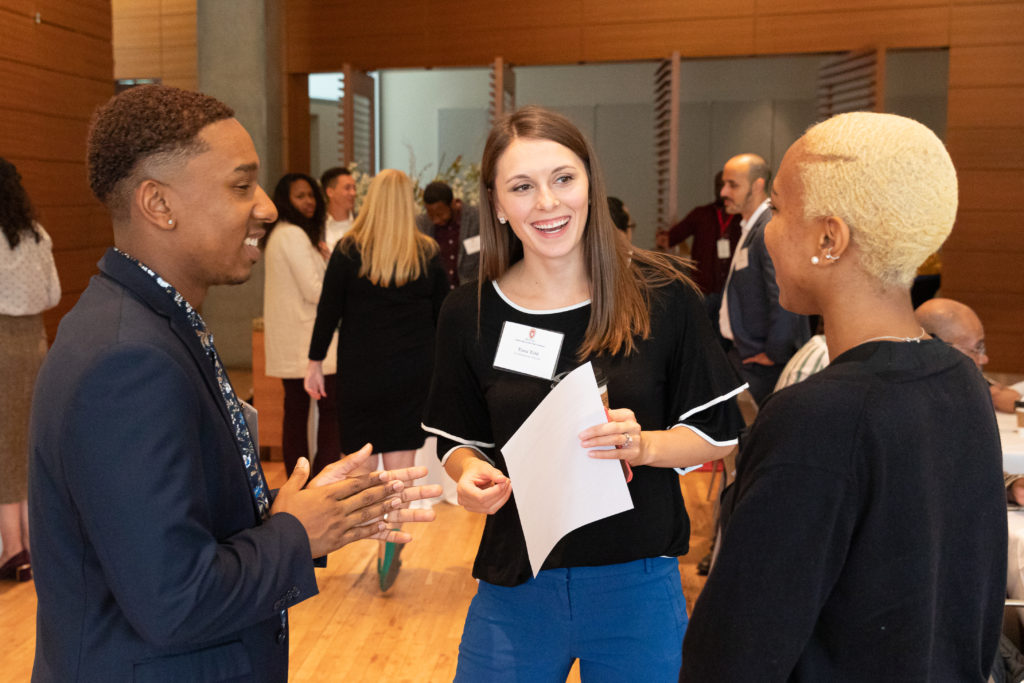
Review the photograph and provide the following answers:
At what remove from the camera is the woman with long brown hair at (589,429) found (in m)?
1.61

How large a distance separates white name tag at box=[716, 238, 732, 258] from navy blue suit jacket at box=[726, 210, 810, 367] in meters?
1.57

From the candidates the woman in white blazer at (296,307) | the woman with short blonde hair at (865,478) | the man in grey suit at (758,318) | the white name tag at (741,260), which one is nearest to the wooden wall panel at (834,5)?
the man in grey suit at (758,318)

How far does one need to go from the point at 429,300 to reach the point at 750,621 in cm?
343

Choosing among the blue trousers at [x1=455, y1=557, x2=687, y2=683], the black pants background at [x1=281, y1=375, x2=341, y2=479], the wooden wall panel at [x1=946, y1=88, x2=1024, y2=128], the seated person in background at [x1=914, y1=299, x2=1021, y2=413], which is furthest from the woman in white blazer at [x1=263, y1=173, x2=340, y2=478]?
the wooden wall panel at [x1=946, y1=88, x2=1024, y2=128]

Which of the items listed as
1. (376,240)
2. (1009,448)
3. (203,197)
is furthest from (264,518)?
(376,240)

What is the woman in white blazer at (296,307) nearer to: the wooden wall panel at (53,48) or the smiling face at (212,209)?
the wooden wall panel at (53,48)

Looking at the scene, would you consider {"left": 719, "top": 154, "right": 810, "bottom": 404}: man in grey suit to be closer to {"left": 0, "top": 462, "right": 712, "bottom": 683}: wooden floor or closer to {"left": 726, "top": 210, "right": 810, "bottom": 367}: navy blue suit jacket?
{"left": 726, "top": 210, "right": 810, "bottom": 367}: navy blue suit jacket

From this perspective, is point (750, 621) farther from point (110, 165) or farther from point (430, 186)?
point (430, 186)

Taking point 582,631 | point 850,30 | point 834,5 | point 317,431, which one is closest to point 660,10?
point 834,5

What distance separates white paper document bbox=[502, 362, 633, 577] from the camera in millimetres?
1553

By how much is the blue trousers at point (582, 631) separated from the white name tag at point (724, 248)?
4.61 m

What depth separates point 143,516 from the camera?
1.07 metres

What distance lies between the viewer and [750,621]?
3.14 ft

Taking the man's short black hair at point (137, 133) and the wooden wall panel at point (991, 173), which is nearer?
the man's short black hair at point (137, 133)
